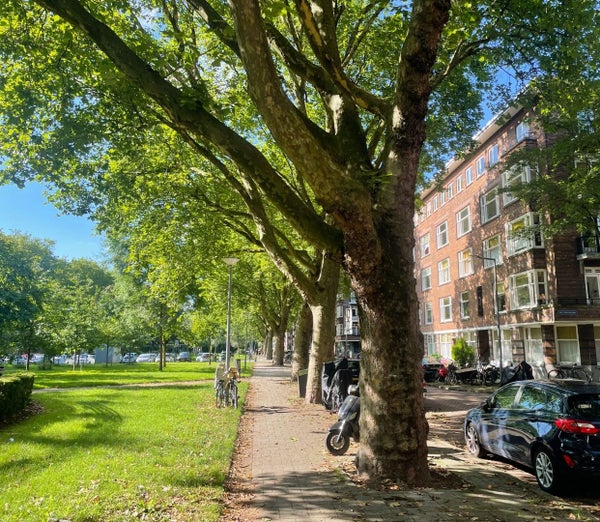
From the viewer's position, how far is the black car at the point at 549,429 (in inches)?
247

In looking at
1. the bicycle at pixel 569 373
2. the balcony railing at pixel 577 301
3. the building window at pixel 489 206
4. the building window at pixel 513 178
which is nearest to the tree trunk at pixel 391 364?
the bicycle at pixel 569 373

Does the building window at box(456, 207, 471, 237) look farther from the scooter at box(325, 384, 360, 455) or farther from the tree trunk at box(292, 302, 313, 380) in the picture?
the scooter at box(325, 384, 360, 455)

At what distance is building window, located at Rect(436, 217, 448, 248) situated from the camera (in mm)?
43062

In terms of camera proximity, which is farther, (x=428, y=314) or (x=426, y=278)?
(x=426, y=278)

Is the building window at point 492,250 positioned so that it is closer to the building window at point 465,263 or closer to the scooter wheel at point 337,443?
the building window at point 465,263

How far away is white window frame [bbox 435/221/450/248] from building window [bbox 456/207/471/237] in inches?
108

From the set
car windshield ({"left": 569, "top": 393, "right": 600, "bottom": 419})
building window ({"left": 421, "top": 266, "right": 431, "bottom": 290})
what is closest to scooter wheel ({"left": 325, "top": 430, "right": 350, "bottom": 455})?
car windshield ({"left": 569, "top": 393, "right": 600, "bottom": 419})

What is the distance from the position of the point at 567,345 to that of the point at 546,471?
23788mm

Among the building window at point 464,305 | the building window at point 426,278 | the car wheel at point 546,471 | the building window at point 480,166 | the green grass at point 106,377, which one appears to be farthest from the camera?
the building window at point 426,278

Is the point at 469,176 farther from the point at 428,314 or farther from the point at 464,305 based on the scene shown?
the point at 428,314

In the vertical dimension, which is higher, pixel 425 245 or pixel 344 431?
pixel 425 245

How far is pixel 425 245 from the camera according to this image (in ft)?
160

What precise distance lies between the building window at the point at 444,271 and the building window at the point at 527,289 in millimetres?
11792

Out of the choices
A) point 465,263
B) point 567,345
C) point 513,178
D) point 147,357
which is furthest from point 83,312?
point 147,357
